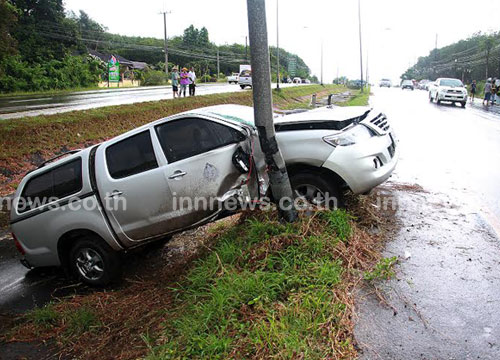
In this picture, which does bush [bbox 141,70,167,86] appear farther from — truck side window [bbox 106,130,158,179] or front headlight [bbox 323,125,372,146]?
front headlight [bbox 323,125,372,146]

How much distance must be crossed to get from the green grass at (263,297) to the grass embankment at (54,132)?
7134 mm

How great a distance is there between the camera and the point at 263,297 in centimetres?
324

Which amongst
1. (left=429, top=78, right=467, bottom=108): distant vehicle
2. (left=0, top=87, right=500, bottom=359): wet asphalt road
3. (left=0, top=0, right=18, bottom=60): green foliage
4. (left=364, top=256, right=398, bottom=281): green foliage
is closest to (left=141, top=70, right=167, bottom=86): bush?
(left=0, top=0, right=18, bottom=60): green foliage

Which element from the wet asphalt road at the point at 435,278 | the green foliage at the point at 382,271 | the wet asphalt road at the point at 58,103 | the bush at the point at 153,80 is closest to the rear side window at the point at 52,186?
the wet asphalt road at the point at 435,278

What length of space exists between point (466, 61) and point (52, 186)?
275 ft

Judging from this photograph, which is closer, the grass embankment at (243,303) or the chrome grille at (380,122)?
the grass embankment at (243,303)

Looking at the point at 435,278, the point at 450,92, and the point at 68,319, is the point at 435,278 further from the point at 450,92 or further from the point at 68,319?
the point at 450,92

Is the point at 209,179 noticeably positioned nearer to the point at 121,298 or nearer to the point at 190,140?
the point at 190,140

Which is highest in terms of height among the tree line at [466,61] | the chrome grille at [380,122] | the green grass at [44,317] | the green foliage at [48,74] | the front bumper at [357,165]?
the tree line at [466,61]

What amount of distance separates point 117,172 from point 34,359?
2053 millimetres

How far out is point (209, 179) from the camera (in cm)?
450

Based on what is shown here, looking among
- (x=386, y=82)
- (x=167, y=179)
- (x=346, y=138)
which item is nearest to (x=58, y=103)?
(x=167, y=179)

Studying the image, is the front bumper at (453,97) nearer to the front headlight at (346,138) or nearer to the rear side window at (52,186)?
the front headlight at (346,138)

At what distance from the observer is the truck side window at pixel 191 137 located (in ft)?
15.2
